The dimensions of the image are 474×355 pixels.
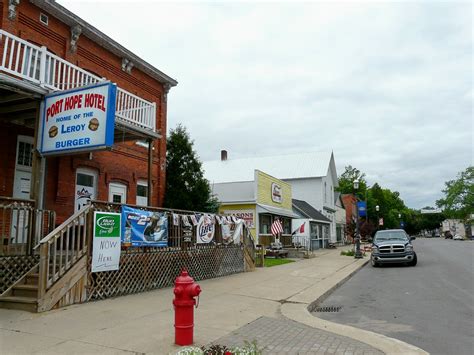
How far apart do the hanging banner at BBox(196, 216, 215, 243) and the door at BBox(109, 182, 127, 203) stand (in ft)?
14.0

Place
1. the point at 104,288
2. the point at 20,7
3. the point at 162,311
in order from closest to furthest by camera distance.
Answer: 1. the point at 162,311
2. the point at 104,288
3. the point at 20,7

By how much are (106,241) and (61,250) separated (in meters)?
1.31

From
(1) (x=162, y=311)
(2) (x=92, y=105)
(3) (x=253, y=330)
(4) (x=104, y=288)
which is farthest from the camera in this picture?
(2) (x=92, y=105)

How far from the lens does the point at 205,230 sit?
1425 centimetres

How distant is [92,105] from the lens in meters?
10.3

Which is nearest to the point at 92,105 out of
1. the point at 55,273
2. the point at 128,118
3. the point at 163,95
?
the point at 128,118

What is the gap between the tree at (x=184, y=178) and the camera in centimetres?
1952

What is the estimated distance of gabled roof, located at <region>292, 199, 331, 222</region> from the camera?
1478 inches

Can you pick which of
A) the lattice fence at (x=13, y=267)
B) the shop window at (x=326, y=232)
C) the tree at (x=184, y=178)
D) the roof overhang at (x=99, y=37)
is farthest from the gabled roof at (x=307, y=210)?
the lattice fence at (x=13, y=267)

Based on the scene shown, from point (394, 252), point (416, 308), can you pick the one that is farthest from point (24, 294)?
point (394, 252)

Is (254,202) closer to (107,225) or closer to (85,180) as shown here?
(85,180)

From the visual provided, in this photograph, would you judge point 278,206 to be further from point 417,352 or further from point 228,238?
point 417,352

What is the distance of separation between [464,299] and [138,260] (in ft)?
27.5

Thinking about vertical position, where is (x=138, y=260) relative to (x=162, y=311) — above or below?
above
